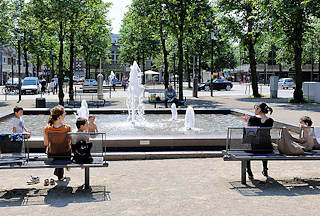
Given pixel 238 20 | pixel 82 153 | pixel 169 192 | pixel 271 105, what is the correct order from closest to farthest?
pixel 169 192, pixel 82 153, pixel 271 105, pixel 238 20

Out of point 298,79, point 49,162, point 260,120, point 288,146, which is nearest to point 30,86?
point 298,79

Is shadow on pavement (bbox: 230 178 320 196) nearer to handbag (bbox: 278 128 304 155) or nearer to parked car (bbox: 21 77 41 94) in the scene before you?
handbag (bbox: 278 128 304 155)

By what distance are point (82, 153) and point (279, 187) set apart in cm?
340

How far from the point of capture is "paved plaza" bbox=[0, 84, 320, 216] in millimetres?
5328

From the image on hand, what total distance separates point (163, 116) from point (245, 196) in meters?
11.0

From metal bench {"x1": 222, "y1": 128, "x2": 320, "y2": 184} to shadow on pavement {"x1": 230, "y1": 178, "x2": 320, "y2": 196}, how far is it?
25 cm

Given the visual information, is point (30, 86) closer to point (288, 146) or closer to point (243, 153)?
point (243, 153)

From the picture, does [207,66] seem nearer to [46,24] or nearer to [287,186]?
[46,24]

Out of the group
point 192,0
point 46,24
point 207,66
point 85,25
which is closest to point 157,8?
point 192,0

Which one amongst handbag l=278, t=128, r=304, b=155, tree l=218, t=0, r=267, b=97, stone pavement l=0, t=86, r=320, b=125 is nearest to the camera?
handbag l=278, t=128, r=304, b=155

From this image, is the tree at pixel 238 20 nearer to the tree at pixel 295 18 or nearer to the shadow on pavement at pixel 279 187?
the tree at pixel 295 18

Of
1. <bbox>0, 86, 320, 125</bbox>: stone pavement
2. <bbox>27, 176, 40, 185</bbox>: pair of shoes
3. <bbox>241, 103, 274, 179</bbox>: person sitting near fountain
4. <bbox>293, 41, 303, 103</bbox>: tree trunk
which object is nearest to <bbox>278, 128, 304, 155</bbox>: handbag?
<bbox>241, 103, 274, 179</bbox>: person sitting near fountain

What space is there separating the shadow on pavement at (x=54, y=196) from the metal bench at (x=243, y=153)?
2320mm

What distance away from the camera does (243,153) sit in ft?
22.7
